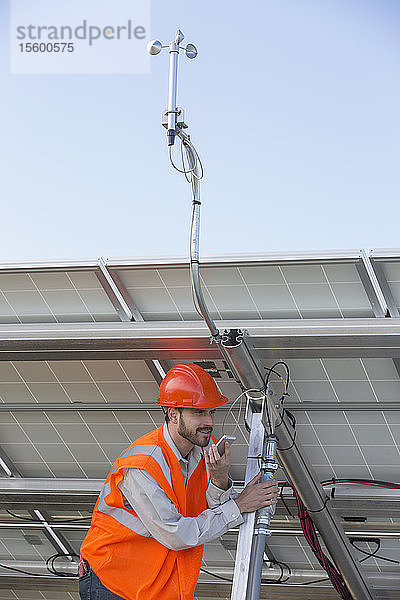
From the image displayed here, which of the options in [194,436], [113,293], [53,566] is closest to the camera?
[194,436]

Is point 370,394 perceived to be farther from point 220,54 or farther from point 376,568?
point 220,54

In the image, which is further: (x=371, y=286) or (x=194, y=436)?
(x=371, y=286)

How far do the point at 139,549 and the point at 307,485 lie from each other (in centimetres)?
122

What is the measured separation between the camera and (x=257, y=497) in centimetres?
413

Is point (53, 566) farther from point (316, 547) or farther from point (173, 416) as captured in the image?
point (173, 416)

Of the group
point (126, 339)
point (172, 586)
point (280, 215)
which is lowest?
point (172, 586)

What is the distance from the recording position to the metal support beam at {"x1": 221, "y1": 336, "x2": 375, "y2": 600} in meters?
4.47

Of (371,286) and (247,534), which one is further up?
(371,286)

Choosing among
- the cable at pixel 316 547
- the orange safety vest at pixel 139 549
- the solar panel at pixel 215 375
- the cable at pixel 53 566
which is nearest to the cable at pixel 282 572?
the solar panel at pixel 215 375

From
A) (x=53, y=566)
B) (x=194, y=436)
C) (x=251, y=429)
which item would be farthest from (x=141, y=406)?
(x=53, y=566)

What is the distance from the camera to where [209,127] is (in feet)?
85.9

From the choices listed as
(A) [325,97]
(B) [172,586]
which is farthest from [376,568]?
(A) [325,97]

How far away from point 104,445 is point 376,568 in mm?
2264

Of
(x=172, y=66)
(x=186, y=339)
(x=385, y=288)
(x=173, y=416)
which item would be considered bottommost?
→ (x=173, y=416)
